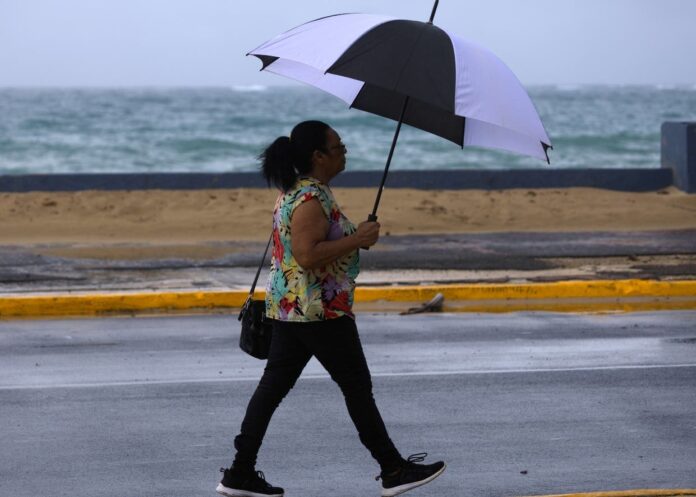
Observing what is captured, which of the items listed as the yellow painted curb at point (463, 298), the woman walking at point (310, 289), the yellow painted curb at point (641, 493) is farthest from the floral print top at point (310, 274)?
the yellow painted curb at point (463, 298)

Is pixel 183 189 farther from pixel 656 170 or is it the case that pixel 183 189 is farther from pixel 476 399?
pixel 476 399

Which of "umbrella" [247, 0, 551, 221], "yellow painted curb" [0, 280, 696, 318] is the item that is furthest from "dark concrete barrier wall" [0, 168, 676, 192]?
"umbrella" [247, 0, 551, 221]

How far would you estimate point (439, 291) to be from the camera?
11.5 metres

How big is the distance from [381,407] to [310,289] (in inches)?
96.9

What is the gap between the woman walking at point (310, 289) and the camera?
4914 mm

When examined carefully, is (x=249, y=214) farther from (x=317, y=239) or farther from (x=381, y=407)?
(x=317, y=239)

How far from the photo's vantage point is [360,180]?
19031 millimetres

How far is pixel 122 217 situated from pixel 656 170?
794 cm

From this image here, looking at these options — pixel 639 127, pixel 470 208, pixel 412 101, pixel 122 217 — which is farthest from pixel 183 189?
pixel 639 127

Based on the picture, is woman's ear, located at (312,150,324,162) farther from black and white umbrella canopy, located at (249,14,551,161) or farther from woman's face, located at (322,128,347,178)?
black and white umbrella canopy, located at (249,14,551,161)

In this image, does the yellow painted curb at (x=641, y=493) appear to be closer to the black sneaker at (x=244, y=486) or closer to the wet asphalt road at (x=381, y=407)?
the wet asphalt road at (x=381, y=407)

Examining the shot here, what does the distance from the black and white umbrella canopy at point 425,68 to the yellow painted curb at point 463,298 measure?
5.81m

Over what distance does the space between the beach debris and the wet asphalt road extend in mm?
520

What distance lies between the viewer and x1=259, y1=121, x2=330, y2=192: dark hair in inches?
198
